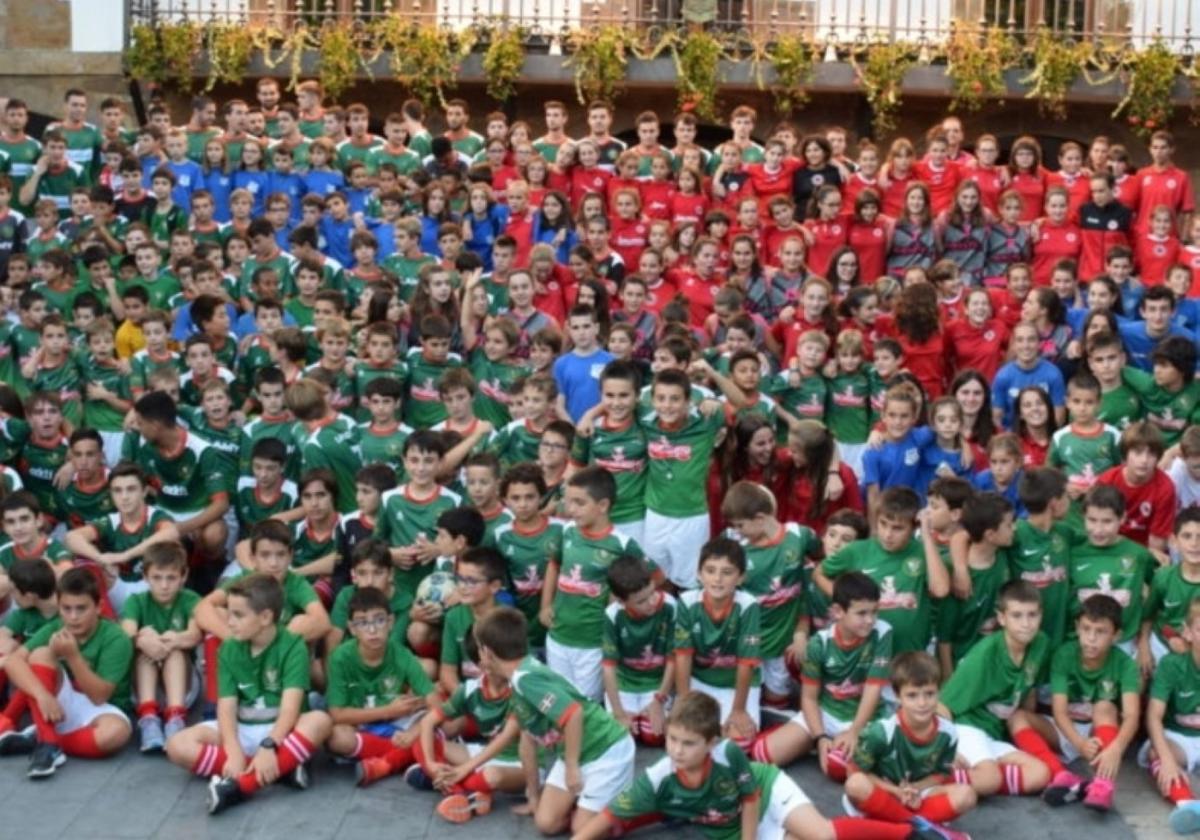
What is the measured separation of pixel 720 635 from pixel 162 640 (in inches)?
105

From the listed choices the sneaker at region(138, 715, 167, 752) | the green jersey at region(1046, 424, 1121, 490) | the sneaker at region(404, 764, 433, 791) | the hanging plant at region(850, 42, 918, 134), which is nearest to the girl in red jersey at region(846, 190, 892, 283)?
the hanging plant at region(850, 42, 918, 134)

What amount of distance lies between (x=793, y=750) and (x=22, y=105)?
1055cm

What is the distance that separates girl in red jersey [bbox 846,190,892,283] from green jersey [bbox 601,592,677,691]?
228 inches

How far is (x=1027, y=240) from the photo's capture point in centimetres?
1429

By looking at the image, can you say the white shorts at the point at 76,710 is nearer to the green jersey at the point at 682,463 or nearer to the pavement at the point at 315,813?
the pavement at the point at 315,813

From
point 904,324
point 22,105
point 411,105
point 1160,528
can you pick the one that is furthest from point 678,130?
point 1160,528

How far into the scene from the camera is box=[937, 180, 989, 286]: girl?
1412 centimetres

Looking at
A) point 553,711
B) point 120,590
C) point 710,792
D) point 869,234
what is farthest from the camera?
point 869,234

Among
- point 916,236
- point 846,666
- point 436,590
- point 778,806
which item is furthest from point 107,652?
point 916,236

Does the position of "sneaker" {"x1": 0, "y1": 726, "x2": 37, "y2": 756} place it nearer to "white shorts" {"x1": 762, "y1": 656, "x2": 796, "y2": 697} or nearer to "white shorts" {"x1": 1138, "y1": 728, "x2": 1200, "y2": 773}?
"white shorts" {"x1": 762, "y1": 656, "x2": 796, "y2": 697}

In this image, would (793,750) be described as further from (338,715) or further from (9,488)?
(9,488)

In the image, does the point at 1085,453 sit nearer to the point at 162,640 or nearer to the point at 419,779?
the point at 419,779

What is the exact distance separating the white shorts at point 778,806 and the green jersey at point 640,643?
4.20ft

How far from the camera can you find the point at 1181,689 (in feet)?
28.7
